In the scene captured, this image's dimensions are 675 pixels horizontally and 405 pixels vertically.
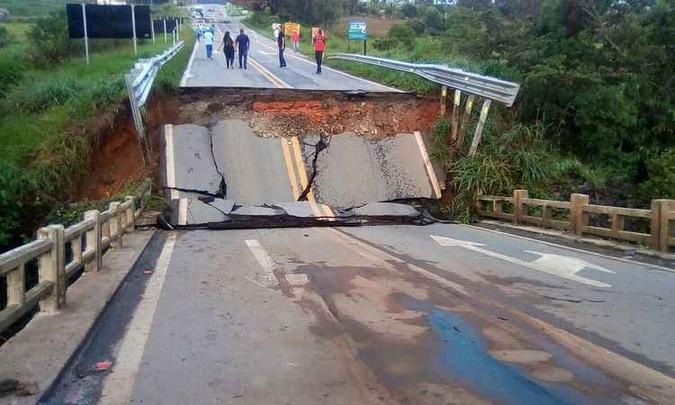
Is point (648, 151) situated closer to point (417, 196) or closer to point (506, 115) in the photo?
point (506, 115)

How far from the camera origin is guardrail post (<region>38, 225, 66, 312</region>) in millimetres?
6449

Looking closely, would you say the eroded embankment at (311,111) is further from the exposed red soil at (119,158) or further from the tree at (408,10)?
the tree at (408,10)

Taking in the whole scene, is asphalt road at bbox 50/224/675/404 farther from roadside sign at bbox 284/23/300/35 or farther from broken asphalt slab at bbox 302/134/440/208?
roadside sign at bbox 284/23/300/35

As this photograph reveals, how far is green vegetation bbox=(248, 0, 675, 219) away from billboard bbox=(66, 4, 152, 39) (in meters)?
14.9

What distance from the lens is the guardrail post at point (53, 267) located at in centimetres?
645

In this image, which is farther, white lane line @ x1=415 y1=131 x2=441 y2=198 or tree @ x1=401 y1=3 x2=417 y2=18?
tree @ x1=401 y1=3 x2=417 y2=18

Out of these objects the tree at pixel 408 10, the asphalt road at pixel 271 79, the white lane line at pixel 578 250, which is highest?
the tree at pixel 408 10

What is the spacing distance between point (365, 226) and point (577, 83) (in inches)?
352

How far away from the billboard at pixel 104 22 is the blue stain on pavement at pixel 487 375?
28066 mm

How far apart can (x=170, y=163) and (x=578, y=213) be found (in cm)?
913

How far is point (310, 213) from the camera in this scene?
15.5 m

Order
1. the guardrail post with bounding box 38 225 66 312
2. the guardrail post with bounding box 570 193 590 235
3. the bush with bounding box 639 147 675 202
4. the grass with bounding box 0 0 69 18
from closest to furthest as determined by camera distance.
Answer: the guardrail post with bounding box 38 225 66 312
the guardrail post with bounding box 570 193 590 235
the bush with bounding box 639 147 675 202
the grass with bounding box 0 0 69 18

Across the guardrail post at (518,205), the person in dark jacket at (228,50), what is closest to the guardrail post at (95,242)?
the guardrail post at (518,205)

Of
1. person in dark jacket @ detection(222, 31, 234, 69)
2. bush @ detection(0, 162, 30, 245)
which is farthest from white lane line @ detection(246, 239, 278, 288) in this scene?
person in dark jacket @ detection(222, 31, 234, 69)
